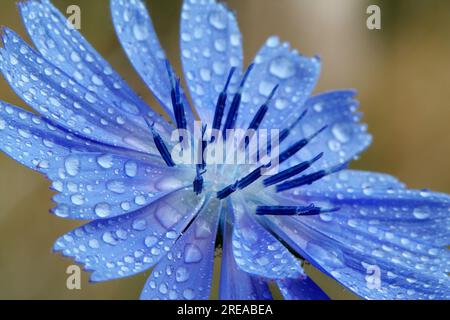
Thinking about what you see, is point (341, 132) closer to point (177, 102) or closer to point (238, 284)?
point (177, 102)

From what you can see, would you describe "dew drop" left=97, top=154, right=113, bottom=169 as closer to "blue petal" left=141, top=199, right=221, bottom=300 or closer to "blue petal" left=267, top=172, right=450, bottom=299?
"blue petal" left=141, top=199, right=221, bottom=300

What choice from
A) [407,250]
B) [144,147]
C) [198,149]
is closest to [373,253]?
[407,250]

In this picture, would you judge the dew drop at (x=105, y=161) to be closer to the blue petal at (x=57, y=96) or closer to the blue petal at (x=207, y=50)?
the blue petal at (x=57, y=96)

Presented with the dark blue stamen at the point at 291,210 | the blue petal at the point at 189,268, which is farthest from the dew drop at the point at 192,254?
the dark blue stamen at the point at 291,210

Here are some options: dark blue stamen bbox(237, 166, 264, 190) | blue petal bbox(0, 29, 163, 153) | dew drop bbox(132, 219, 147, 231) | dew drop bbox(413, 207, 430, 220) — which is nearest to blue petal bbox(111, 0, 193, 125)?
blue petal bbox(0, 29, 163, 153)
